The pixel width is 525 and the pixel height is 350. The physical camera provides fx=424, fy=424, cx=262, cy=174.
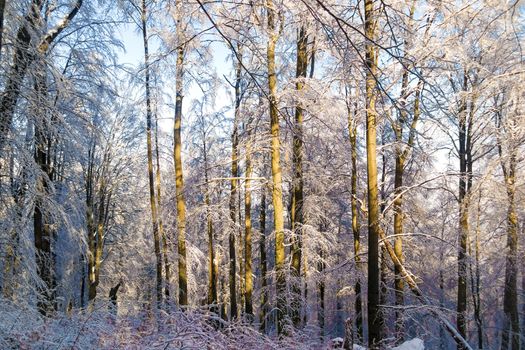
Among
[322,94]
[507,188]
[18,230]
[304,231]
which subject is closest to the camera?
[18,230]

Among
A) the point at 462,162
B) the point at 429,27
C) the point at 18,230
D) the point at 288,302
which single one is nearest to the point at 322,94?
the point at 429,27

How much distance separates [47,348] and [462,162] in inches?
496

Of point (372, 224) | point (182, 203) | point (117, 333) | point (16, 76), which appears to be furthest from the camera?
point (182, 203)

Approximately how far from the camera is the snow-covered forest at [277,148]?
15.5ft

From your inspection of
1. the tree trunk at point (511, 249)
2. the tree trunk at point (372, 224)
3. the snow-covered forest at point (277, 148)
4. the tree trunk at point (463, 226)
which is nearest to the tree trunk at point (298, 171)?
the snow-covered forest at point (277, 148)

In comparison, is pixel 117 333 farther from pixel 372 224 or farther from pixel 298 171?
pixel 298 171

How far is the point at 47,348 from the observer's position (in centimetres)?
411

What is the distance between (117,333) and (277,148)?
4.73 metres

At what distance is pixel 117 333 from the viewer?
15.3ft

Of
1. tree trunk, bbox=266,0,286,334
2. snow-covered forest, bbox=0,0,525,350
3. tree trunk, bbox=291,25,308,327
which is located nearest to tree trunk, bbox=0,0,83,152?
snow-covered forest, bbox=0,0,525,350

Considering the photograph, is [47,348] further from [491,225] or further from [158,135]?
[491,225]

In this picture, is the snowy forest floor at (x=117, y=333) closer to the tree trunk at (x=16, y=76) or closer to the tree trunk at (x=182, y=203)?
the tree trunk at (x=16, y=76)

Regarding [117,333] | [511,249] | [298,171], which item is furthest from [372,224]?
[511,249]

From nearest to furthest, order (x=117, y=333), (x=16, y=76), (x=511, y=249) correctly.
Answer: (x=117, y=333), (x=16, y=76), (x=511, y=249)
